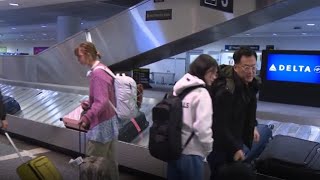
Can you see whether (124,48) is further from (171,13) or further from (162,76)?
(162,76)

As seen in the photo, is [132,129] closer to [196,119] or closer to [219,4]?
[219,4]

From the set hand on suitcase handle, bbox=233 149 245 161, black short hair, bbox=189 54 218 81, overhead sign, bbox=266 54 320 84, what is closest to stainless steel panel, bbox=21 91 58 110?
overhead sign, bbox=266 54 320 84

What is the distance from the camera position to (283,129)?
184 inches

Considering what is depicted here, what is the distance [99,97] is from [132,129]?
2.13 meters

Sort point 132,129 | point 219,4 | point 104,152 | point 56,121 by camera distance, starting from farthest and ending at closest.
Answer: point 56,121 → point 219,4 → point 132,129 → point 104,152

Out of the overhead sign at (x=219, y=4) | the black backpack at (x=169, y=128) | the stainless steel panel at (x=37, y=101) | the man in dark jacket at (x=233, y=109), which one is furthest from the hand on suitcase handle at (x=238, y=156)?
the stainless steel panel at (x=37, y=101)

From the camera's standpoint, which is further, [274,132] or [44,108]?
[44,108]

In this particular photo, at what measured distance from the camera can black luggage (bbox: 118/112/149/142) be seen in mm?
5129

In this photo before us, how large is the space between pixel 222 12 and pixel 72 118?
2862mm

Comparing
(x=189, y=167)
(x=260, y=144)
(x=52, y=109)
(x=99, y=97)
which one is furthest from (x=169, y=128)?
(x=52, y=109)

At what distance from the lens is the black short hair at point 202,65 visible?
252 cm

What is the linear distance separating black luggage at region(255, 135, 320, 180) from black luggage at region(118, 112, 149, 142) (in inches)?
85.5

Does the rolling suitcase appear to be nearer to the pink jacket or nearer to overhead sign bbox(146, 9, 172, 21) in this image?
the pink jacket

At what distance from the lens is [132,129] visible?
17.2ft
